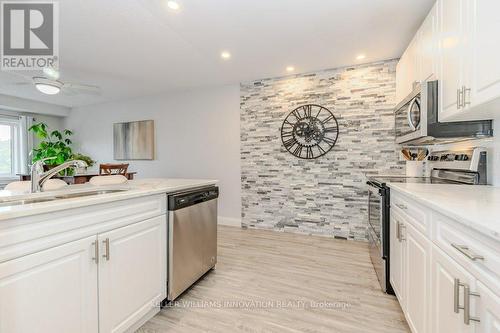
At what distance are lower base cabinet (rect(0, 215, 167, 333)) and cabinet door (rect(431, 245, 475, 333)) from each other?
161 centimetres

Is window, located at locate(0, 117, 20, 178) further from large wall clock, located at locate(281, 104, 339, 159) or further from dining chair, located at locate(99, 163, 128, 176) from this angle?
large wall clock, located at locate(281, 104, 339, 159)

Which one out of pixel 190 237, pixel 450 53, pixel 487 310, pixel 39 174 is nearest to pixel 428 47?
pixel 450 53

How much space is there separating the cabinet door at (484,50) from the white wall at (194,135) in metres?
3.13

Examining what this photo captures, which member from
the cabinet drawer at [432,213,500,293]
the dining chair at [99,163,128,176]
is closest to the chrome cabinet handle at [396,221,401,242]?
the cabinet drawer at [432,213,500,293]

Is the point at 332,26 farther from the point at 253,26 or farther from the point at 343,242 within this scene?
the point at 343,242

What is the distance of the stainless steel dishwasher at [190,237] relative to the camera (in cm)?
179

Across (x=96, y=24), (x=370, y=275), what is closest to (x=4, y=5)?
(x=96, y=24)

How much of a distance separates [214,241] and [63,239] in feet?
4.63

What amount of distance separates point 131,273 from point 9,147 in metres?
6.14

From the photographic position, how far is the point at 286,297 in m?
1.94

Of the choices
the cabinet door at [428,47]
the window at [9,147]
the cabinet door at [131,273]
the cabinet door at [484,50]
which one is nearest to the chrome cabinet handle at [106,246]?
the cabinet door at [131,273]

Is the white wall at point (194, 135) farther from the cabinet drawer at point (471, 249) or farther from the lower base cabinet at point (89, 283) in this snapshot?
the cabinet drawer at point (471, 249)

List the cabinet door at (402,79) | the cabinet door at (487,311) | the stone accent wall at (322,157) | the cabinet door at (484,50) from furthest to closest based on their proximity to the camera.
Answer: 1. the stone accent wall at (322,157)
2. the cabinet door at (402,79)
3. the cabinet door at (484,50)
4. the cabinet door at (487,311)

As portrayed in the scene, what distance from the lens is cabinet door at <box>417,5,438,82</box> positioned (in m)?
1.83
